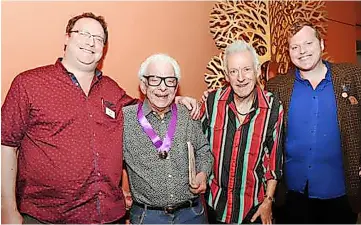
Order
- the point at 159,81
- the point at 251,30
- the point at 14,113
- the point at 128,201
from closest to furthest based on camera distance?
1. the point at 14,113
2. the point at 159,81
3. the point at 128,201
4. the point at 251,30

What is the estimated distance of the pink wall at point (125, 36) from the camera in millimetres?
1732

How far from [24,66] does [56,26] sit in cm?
22

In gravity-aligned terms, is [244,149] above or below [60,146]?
below

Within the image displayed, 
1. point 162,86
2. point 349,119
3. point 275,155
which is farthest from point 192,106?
point 349,119

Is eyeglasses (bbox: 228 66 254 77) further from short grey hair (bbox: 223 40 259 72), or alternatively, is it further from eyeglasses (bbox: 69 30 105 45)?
eyeglasses (bbox: 69 30 105 45)

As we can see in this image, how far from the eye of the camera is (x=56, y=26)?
185 centimetres

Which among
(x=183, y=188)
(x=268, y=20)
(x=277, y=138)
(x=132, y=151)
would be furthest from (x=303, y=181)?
(x=268, y=20)

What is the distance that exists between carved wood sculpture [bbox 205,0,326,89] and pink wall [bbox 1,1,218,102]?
0.22 ft

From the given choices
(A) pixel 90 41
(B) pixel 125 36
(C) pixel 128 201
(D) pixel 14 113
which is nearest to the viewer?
(D) pixel 14 113

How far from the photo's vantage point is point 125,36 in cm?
211

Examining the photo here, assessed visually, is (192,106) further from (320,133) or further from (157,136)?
(320,133)

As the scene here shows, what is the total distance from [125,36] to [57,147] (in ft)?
2.40

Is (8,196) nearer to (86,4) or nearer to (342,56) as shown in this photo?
(86,4)

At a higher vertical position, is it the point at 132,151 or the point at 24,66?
the point at 24,66
